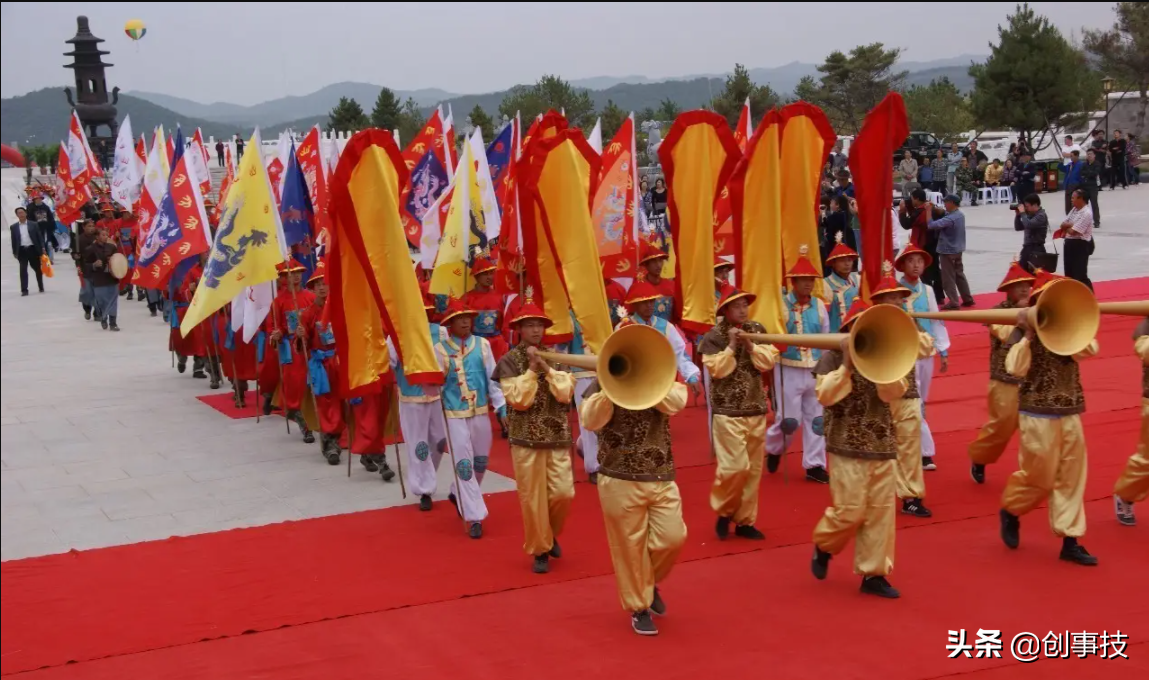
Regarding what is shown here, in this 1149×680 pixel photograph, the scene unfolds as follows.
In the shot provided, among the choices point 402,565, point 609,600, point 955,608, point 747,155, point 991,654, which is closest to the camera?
point 991,654

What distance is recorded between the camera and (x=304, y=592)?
725cm

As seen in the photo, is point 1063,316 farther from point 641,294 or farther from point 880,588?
point 641,294

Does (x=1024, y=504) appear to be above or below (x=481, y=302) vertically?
below

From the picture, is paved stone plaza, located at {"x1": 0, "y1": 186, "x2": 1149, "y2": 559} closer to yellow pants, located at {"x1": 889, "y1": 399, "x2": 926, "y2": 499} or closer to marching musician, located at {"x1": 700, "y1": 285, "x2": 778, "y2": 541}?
marching musician, located at {"x1": 700, "y1": 285, "x2": 778, "y2": 541}

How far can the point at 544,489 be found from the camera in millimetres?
7445

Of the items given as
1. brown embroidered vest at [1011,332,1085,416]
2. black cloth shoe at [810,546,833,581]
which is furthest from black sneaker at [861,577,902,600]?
brown embroidered vest at [1011,332,1085,416]

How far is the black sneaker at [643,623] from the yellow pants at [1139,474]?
3348 mm

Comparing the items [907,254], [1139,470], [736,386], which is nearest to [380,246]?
[736,386]

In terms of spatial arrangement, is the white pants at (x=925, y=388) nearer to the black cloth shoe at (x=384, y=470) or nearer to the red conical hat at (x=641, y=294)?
the red conical hat at (x=641, y=294)

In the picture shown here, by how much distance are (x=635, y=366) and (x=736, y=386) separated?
1.70 metres

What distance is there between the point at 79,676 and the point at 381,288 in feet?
11.0

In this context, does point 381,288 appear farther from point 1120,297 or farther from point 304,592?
point 1120,297

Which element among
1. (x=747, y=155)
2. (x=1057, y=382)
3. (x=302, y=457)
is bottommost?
(x=302, y=457)

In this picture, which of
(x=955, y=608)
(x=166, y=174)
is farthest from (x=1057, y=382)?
(x=166, y=174)
